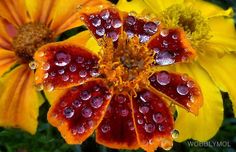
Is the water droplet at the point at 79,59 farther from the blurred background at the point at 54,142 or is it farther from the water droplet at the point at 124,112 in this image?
the blurred background at the point at 54,142

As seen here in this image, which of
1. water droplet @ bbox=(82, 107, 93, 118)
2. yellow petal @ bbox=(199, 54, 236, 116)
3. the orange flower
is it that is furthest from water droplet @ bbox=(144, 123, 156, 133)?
yellow petal @ bbox=(199, 54, 236, 116)

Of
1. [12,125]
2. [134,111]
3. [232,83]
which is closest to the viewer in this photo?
[134,111]

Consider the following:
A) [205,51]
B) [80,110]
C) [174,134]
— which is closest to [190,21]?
[205,51]

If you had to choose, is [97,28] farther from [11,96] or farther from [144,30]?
[11,96]

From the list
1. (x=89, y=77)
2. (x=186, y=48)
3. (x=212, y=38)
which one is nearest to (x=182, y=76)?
(x=186, y=48)

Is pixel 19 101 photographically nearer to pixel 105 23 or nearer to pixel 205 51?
pixel 105 23

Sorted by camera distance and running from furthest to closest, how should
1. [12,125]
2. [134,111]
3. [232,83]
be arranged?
1. [232,83]
2. [12,125]
3. [134,111]
